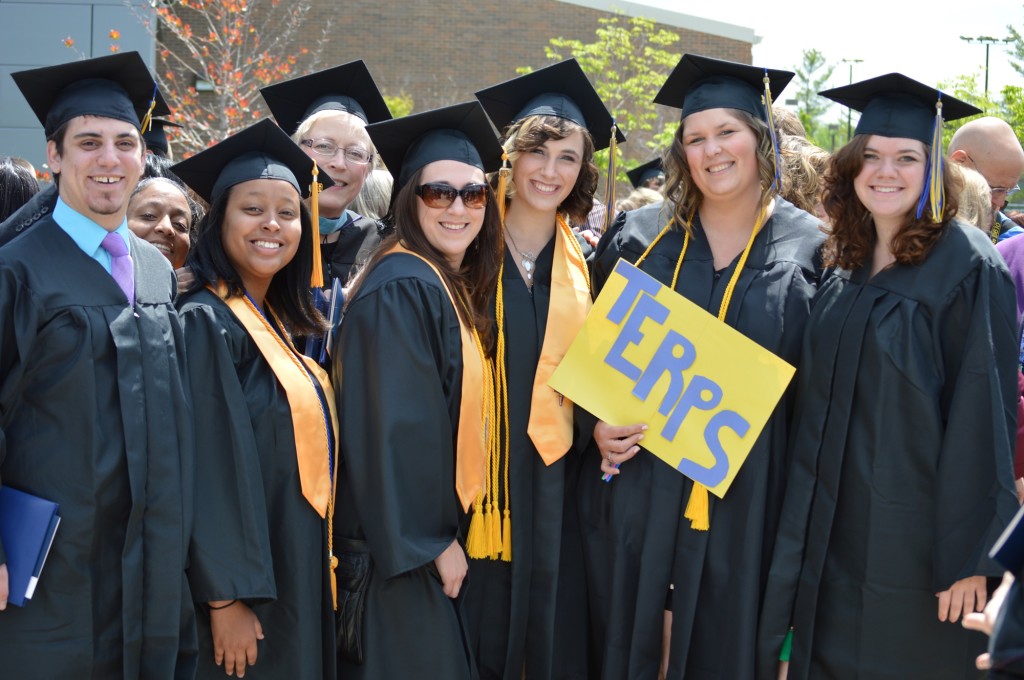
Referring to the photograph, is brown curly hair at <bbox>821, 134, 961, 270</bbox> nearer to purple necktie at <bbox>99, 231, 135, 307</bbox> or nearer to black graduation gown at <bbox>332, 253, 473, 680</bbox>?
black graduation gown at <bbox>332, 253, 473, 680</bbox>

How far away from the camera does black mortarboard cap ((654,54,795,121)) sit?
11.2ft

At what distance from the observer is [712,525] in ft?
10.8

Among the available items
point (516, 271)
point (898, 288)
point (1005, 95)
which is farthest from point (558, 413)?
point (1005, 95)

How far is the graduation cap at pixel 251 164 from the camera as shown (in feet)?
10.2

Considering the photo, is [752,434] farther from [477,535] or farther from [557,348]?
[477,535]

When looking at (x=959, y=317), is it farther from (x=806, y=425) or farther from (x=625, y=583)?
(x=625, y=583)

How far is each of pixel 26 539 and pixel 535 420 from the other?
5.34ft

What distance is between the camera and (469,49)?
23.3 meters

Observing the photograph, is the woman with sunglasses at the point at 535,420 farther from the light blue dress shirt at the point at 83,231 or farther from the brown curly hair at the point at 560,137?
the light blue dress shirt at the point at 83,231

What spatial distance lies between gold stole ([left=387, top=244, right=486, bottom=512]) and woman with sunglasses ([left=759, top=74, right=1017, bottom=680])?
1015mm

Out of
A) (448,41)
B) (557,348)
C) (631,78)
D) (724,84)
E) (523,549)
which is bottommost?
(523,549)

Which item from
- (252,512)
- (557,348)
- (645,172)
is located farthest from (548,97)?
(645,172)

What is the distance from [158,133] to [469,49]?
63.6ft

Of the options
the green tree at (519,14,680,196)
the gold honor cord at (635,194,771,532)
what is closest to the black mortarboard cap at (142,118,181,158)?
the gold honor cord at (635,194,771,532)
